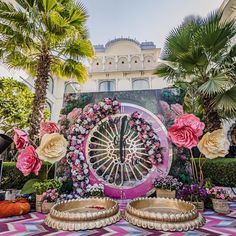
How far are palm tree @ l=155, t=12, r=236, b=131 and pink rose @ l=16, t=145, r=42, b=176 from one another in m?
3.78

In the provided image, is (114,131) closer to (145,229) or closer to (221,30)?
Answer: (145,229)

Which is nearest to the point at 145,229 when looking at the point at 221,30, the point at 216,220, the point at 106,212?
the point at 106,212

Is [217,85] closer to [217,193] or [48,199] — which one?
[217,193]

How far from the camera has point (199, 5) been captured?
21.7 ft

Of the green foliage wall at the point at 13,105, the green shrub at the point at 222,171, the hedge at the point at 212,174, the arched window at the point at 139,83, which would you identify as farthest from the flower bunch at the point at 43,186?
the arched window at the point at 139,83

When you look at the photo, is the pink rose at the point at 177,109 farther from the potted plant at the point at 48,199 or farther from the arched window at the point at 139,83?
the arched window at the point at 139,83

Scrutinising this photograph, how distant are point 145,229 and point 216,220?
1076mm

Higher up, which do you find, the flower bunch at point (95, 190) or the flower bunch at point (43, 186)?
the flower bunch at point (43, 186)

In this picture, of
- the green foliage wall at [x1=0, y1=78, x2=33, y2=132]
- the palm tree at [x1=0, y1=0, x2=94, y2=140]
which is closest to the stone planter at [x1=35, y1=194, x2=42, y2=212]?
the palm tree at [x1=0, y1=0, x2=94, y2=140]

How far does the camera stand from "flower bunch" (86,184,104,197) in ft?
11.1

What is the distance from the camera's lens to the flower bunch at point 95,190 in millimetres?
3385

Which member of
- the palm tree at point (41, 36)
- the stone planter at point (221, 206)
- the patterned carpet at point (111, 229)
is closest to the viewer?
the patterned carpet at point (111, 229)

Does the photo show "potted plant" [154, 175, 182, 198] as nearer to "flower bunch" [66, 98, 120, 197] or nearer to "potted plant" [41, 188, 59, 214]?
"flower bunch" [66, 98, 120, 197]

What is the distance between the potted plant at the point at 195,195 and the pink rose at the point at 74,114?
8.22 feet
